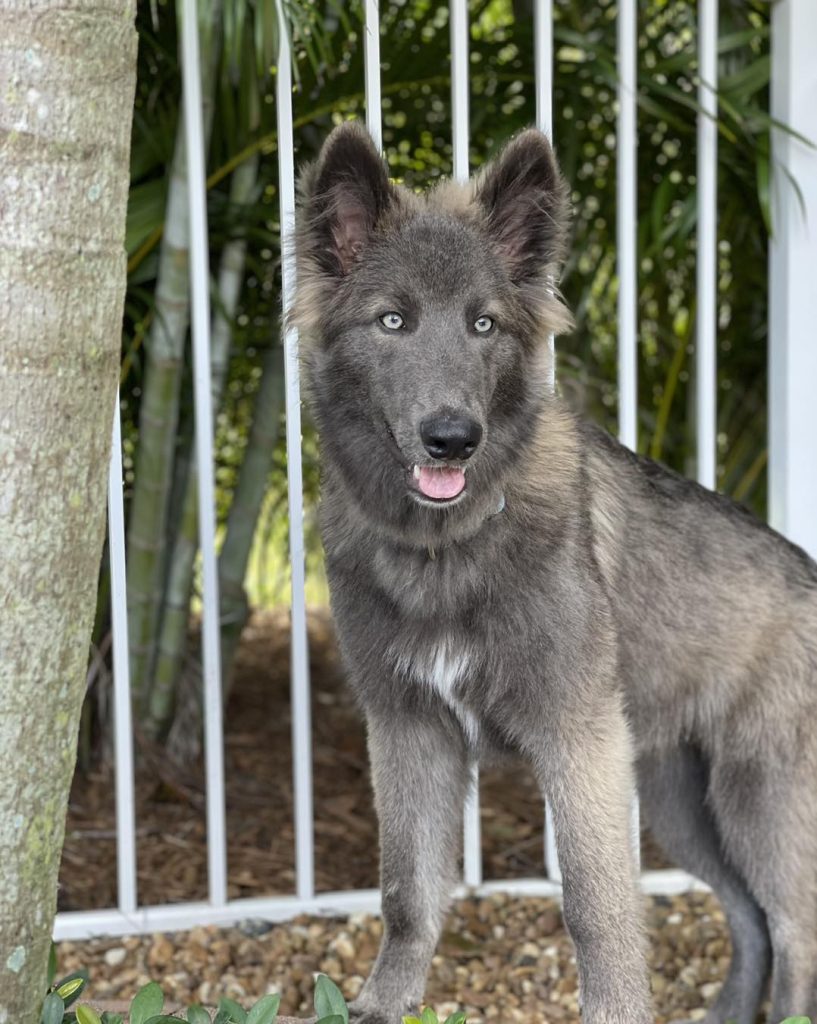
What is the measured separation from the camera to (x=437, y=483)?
8.14 feet

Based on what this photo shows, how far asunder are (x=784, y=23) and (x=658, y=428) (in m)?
1.71

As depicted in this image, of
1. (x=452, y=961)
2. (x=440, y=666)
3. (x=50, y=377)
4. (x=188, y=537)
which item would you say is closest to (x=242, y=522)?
(x=188, y=537)

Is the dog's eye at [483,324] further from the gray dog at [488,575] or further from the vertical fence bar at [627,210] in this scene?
the vertical fence bar at [627,210]

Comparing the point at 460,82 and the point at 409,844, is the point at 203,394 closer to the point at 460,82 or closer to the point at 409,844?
the point at 460,82

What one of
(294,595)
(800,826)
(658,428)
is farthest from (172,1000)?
(658,428)

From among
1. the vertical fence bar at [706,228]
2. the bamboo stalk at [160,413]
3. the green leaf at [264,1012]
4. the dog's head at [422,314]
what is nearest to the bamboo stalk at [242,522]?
the bamboo stalk at [160,413]

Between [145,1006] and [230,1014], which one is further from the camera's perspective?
[230,1014]

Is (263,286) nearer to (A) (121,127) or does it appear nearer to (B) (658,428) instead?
(B) (658,428)

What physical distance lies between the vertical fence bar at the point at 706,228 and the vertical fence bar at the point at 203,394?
1.44 m

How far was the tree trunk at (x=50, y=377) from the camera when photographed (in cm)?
181

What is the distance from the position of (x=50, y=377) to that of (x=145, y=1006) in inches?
44.7

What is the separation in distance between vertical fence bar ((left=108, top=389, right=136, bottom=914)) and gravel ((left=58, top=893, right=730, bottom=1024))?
0.20 metres

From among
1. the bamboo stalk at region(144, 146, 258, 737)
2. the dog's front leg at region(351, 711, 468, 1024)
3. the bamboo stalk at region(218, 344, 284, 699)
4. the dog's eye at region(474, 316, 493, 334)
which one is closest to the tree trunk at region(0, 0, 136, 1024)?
the dog's eye at region(474, 316, 493, 334)

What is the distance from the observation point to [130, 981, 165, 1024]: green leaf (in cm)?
224
